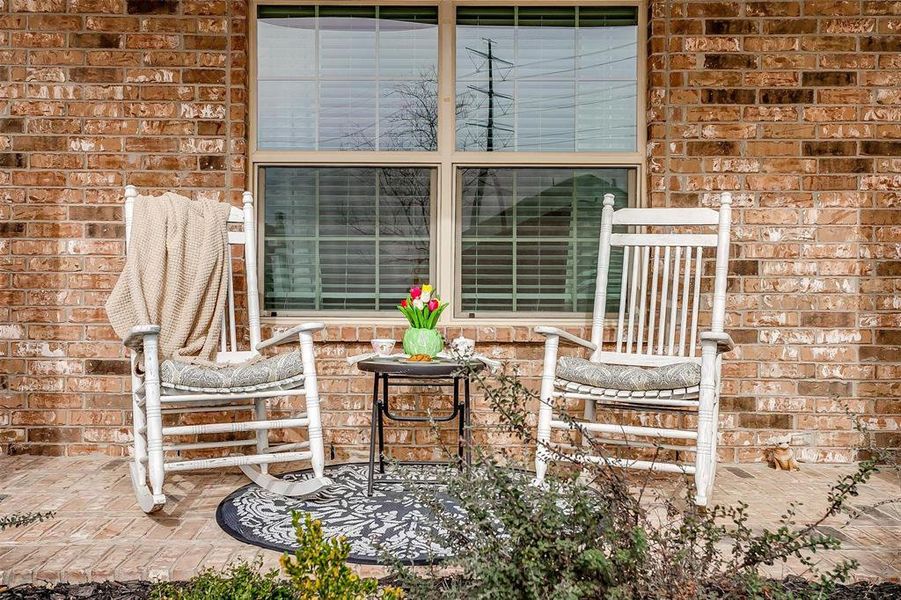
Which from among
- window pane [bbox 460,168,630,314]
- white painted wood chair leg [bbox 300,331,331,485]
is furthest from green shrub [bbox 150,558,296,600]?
window pane [bbox 460,168,630,314]

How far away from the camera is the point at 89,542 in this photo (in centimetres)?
205

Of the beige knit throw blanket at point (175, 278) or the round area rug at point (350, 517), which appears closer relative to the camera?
the round area rug at point (350, 517)

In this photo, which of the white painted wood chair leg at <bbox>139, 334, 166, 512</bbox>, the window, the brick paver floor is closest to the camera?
the brick paver floor

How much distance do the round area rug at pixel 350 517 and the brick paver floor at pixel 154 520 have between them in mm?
65

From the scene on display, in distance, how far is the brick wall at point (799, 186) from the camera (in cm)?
311

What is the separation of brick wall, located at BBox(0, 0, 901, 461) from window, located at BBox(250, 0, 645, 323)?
0.59 feet

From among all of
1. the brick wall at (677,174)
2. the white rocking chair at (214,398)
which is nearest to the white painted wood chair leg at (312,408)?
the white rocking chair at (214,398)

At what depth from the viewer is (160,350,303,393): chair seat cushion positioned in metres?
2.30

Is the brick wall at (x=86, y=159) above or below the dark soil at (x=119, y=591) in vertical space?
above

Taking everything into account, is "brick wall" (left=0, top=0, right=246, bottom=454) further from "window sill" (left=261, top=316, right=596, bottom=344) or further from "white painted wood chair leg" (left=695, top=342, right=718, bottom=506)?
"white painted wood chair leg" (left=695, top=342, right=718, bottom=506)

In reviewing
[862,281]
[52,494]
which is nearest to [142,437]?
[52,494]

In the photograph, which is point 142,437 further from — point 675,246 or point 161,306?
point 675,246

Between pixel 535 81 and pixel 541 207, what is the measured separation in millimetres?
588

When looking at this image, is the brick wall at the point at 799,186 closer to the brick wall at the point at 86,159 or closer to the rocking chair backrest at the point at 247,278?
the rocking chair backrest at the point at 247,278
